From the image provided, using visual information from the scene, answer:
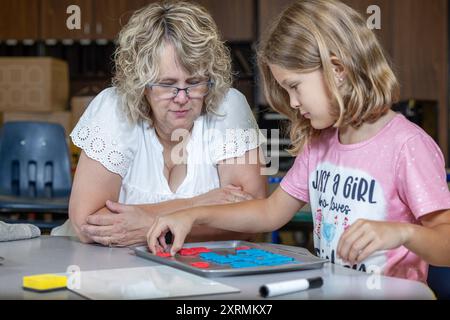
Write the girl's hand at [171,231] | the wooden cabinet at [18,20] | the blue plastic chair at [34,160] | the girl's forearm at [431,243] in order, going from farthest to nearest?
the wooden cabinet at [18,20]
the blue plastic chair at [34,160]
the girl's hand at [171,231]
the girl's forearm at [431,243]

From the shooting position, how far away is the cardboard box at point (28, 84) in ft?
14.3

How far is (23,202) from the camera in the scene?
250 centimetres

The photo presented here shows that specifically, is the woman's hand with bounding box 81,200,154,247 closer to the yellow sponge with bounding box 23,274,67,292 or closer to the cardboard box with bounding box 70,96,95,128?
the yellow sponge with bounding box 23,274,67,292

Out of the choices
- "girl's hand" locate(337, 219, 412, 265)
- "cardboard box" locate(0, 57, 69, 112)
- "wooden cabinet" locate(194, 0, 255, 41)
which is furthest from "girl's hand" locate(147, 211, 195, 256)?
"wooden cabinet" locate(194, 0, 255, 41)

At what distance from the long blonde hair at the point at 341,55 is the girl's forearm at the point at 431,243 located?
28 centimetres

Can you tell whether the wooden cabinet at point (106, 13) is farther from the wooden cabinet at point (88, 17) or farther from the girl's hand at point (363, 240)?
the girl's hand at point (363, 240)

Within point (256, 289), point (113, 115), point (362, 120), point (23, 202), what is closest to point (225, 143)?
point (113, 115)

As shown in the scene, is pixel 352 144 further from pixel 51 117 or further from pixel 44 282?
pixel 51 117

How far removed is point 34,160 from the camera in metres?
3.16

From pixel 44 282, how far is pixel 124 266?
0.72ft

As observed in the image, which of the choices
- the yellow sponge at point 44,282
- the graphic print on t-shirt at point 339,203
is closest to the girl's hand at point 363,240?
the graphic print on t-shirt at point 339,203

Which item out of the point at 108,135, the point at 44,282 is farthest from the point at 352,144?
the point at 44,282

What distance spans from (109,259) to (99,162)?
489 millimetres

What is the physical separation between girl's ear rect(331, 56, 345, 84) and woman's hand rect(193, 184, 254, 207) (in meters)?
0.48
